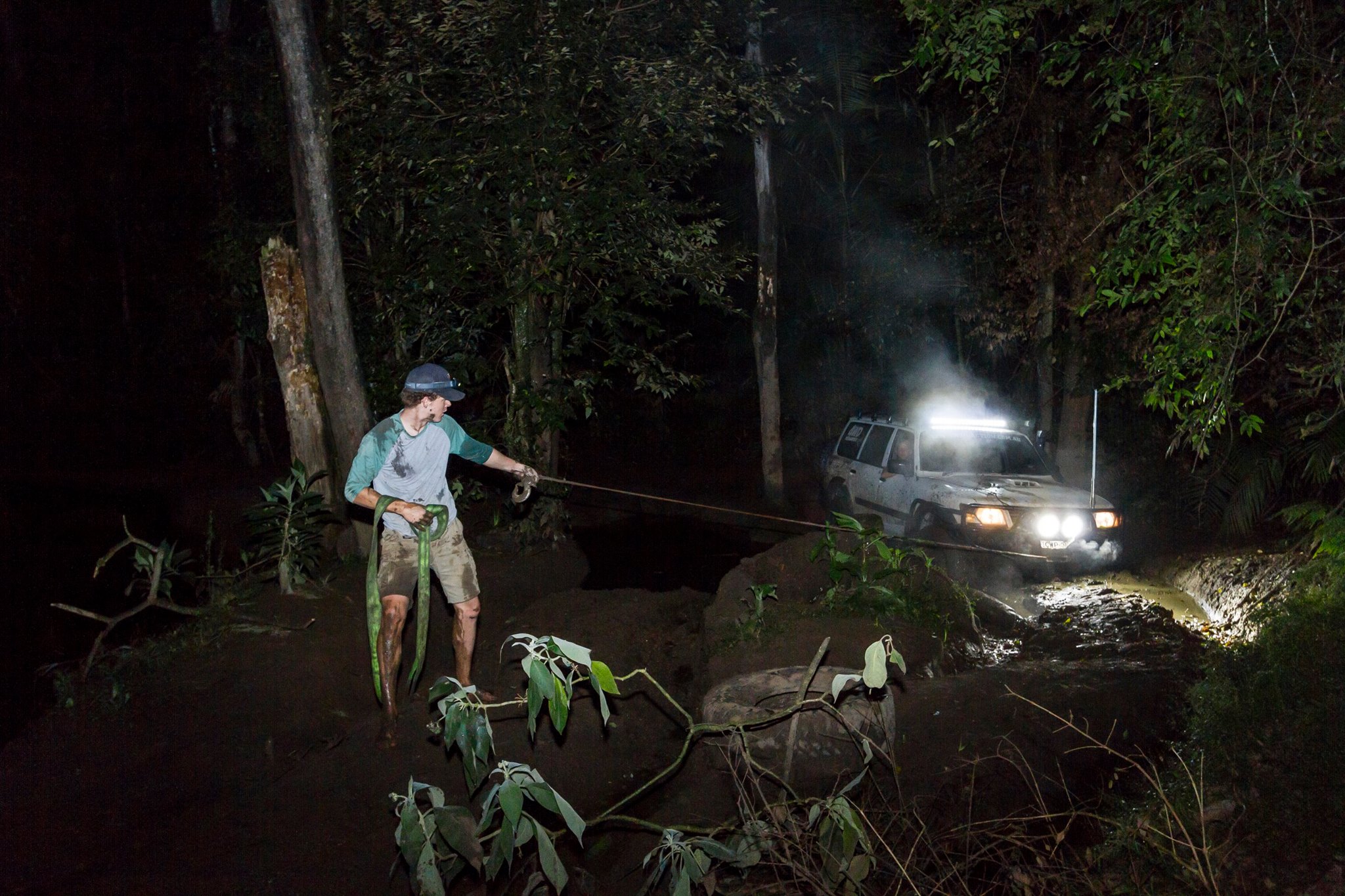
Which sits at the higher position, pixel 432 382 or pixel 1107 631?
pixel 432 382

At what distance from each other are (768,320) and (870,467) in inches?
254

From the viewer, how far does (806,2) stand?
1709 cm

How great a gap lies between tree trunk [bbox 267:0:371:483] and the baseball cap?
3.53 meters

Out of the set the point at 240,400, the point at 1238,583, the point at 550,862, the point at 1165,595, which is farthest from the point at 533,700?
the point at 240,400

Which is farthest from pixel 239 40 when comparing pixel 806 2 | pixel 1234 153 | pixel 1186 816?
pixel 1186 816

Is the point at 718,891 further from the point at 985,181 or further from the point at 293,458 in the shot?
the point at 985,181

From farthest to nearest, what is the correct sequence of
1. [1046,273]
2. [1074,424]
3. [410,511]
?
1. [1074,424]
2. [1046,273]
3. [410,511]

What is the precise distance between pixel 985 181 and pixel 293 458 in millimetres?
9949

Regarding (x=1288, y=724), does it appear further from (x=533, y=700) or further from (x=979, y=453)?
(x=979, y=453)

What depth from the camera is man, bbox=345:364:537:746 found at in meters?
6.07

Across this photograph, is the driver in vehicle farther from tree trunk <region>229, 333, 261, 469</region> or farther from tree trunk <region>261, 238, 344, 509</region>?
tree trunk <region>229, 333, 261, 469</region>

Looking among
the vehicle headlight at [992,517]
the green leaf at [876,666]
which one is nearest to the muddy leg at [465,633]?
the green leaf at [876,666]

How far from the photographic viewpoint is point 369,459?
6.09m

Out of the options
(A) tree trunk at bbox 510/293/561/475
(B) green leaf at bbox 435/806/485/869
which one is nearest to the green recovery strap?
(B) green leaf at bbox 435/806/485/869
